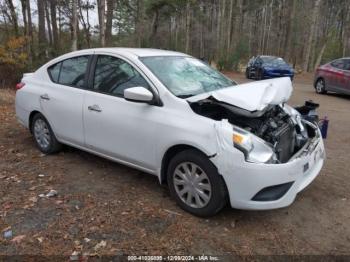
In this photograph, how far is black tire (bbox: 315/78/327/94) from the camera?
1359cm

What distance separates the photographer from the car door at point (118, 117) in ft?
12.8

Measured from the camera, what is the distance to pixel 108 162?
5160 mm

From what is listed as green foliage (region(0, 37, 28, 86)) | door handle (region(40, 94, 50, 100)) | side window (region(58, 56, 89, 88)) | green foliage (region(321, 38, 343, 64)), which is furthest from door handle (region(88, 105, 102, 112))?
green foliage (region(321, 38, 343, 64))

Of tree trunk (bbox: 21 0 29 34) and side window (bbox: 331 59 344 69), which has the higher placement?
tree trunk (bbox: 21 0 29 34)

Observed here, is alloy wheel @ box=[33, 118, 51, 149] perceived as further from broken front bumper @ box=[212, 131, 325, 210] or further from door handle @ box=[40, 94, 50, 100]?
broken front bumper @ box=[212, 131, 325, 210]

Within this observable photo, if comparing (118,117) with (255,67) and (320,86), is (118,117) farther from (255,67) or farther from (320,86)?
(255,67)

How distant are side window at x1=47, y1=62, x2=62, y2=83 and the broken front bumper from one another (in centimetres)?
303

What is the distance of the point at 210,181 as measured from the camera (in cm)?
342

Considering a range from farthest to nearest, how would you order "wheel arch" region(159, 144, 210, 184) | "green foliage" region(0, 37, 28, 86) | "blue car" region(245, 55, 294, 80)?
"blue car" region(245, 55, 294, 80) < "green foliage" region(0, 37, 28, 86) < "wheel arch" region(159, 144, 210, 184)

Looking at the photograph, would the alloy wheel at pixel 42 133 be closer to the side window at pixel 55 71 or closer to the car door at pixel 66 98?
the car door at pixel 66 98

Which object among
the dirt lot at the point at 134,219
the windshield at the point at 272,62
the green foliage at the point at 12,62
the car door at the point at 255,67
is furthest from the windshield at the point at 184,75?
the car door at the point at 255,67

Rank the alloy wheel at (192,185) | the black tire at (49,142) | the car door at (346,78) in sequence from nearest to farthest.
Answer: the alloy wheel at (192,185) < the black tire at (49,142) < the car door at (346,78)

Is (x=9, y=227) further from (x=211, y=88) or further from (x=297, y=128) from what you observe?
(x=297, y=128)

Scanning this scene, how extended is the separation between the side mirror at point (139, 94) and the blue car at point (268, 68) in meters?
15.8
